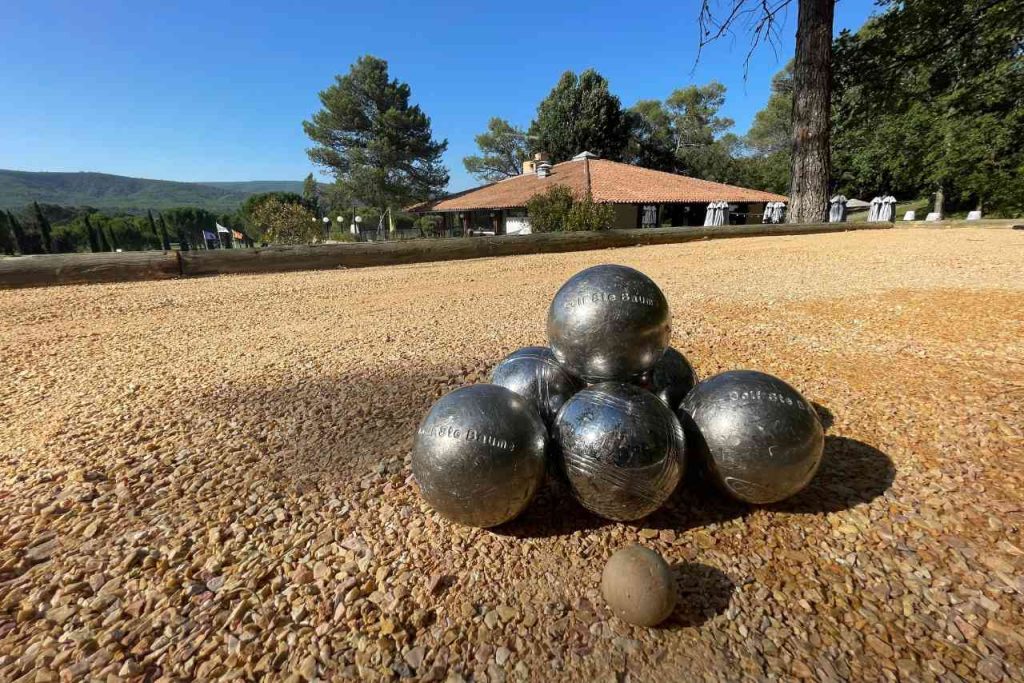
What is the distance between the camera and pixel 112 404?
3.70 meters

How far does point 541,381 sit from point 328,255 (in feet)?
30.1

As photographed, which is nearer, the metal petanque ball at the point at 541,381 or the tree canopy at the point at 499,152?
the metal petanque ball at the point at 541,381

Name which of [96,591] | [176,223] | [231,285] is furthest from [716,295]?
[176,223]

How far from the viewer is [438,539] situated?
7.45 ft

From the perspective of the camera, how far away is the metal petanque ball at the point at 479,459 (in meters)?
2.14

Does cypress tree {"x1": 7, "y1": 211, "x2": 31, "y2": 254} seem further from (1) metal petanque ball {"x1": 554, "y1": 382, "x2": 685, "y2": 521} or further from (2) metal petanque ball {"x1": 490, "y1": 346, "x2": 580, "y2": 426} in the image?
(1) metal petanque ball {"x1": 554, "y1": 382, "x2": 685, "y2": 521}

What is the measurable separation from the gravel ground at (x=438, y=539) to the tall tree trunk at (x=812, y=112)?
11341mm

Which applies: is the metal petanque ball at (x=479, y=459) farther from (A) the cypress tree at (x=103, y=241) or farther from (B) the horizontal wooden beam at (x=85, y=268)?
(A) the cypress tree at (x=103, y=241)

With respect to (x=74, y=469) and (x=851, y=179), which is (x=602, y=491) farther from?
(x=851, y=179)

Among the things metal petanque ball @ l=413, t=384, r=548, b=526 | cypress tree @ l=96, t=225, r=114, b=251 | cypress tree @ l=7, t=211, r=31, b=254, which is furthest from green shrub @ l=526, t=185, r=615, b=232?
cypress tree @ l=96, t=225, r=114, b=251

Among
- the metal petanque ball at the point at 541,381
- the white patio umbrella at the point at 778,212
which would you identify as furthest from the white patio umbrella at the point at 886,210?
the metal petanque ball at the point at 541,381

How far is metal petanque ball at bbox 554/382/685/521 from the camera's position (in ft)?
7.11

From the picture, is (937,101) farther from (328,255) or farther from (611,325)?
(611,325)

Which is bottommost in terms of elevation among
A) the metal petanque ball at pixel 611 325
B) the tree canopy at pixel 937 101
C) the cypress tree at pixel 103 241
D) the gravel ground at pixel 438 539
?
the gravel ground at pixel 438 539
